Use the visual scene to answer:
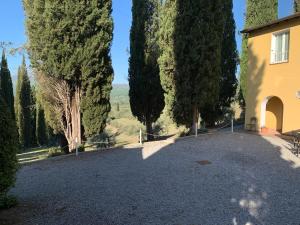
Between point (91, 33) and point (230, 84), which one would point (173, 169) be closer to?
point (91, 33)

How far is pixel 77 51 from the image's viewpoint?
41.3 ft

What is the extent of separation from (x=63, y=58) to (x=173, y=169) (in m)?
7.25

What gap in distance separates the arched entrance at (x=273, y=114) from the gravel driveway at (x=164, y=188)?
463 cm

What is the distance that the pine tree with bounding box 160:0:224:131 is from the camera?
1485cm

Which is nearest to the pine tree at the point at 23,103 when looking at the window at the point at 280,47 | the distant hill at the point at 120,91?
the distant hill at the point at 120,91

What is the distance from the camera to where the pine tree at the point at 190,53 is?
48.7ft

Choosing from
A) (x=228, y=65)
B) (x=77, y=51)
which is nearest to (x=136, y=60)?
(x=228, y=65)

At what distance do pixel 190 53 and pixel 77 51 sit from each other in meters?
5.77

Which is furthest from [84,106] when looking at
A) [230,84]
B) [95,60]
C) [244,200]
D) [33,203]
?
[230,84]

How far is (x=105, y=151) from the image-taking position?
1200cm

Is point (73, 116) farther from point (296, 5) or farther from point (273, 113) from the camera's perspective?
point (296, 5)

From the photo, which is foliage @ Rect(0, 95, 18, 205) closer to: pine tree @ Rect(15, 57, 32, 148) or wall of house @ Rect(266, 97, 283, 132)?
wall of house @ Rect(266, 97, 283, 132)

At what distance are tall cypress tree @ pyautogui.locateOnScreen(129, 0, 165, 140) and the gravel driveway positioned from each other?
7.92 meters

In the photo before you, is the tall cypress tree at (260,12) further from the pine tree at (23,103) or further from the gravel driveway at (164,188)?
the pine tree at (23,103)
